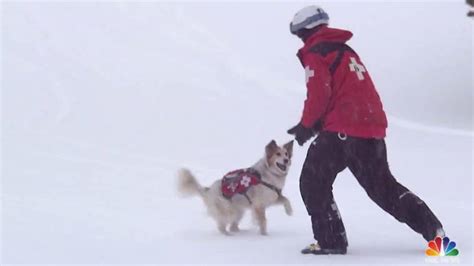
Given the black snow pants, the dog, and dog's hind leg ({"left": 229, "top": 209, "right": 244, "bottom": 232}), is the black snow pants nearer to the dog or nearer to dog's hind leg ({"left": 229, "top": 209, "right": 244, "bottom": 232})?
the dog

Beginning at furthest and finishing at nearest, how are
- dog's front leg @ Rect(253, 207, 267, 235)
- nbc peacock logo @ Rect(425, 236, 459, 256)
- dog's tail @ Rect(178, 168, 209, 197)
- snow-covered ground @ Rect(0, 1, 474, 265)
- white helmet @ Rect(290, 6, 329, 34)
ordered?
A: 1. dog's tail @ Rect(178, 168, 209, 197)
2. dog's front leg @ Rect(253, 207, 267, 235)
3. snow-covered ground @ Rect(0, 1, 474, 265)
4. white helmet @ Rect(290, 6, 329, 34)
5. nbc peacock logo @ Rect(425, 236, 459, 256)

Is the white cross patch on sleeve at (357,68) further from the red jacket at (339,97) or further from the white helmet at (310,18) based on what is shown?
the white helmet at (310,18)

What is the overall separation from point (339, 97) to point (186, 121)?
30.1 feet

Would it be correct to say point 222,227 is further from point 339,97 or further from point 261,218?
point 339,97

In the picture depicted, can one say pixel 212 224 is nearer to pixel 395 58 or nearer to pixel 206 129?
pixel 206 129

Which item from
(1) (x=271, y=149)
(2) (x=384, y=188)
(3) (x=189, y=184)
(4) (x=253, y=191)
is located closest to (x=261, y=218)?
(4) (x=253, y=191)

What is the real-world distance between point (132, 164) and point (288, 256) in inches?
208

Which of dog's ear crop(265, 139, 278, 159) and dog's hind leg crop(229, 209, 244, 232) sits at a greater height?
dog's ear crop(265, 139, 278, 159)

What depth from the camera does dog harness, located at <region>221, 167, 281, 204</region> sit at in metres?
5.95

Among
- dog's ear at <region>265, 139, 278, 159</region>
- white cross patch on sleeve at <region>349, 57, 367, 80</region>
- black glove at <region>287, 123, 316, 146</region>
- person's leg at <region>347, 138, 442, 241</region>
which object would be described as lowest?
person's leg at <region>347, 138, 442, 241</region>

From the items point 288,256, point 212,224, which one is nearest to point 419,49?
point 212,224

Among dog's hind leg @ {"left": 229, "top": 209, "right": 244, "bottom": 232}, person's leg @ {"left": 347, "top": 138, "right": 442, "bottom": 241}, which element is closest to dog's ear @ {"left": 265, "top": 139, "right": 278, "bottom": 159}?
dog's hind leg @ {"left": 229, "top": 209, "right": 244, "bottom": 232}

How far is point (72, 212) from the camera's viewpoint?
6.70 meters

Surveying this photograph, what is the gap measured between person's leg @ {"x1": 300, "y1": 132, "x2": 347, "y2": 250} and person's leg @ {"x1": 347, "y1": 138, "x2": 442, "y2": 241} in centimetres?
11
